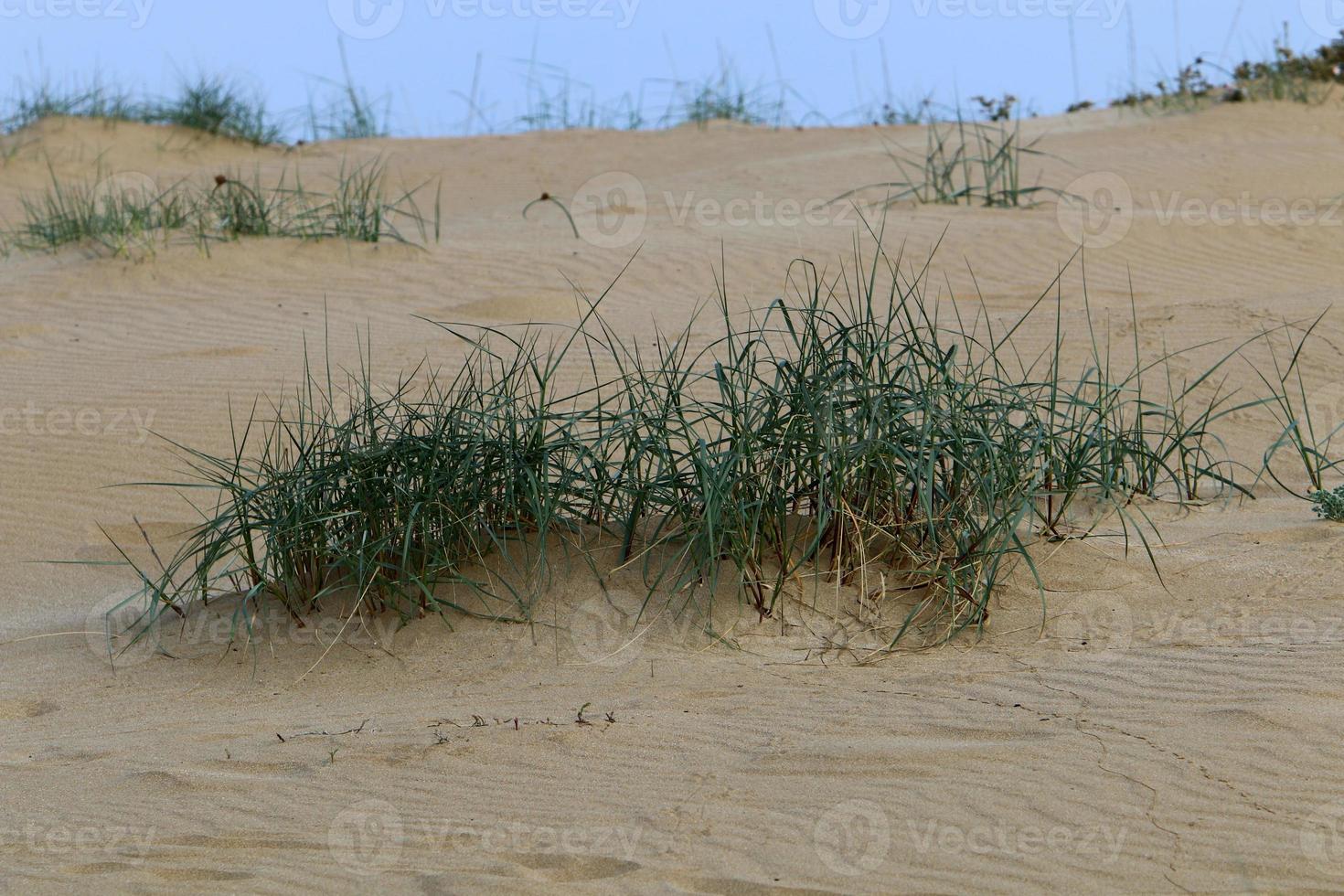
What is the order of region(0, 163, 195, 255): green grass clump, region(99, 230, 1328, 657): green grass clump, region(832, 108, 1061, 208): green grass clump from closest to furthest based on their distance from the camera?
region(99, 230, 1328, 657): green grass clump, region(0, 163, 195, 255): green grass clump, region(832, 108, 1061, 208): green grass clump

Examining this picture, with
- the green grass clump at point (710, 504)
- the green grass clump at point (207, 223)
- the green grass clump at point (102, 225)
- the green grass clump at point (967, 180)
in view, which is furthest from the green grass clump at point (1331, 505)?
the green grass clump at point (102, 225)

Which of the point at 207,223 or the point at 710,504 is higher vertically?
the point at 207,223

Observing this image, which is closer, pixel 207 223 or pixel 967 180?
pixel 207 223

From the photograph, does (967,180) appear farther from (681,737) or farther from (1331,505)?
(681,737)

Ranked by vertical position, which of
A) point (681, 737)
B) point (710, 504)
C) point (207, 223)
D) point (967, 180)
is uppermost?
point (207, 223)

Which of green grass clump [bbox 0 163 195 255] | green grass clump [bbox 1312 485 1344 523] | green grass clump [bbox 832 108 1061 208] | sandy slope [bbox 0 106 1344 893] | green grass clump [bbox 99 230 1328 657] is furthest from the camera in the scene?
green grass clump [bbox 832 108 1061 208]

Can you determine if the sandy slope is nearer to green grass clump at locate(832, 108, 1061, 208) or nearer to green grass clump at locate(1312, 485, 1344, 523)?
green grass clump at locate(1312, 485, 1344, 523)

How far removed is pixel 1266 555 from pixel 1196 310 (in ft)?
9.87

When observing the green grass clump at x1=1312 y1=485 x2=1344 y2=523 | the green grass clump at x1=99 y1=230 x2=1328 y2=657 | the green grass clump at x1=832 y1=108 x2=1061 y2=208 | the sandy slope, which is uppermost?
the green grass clump at x1=832 y1=108 x2=1061 y2=208

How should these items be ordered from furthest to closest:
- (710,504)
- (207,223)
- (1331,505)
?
(207,223) → (1331,505) → (710,504)

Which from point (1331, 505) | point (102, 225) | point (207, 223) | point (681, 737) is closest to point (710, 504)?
point (681, 737)

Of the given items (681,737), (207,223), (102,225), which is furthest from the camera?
(207,223)

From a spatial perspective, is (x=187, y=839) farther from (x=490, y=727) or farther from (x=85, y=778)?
(x=490, y=727)

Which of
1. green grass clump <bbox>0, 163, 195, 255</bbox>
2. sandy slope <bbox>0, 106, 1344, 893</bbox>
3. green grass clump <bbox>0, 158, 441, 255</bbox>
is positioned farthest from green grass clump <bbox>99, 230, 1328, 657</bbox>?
green grass clump <bbox>0, 163, 195, 255</bbox>
